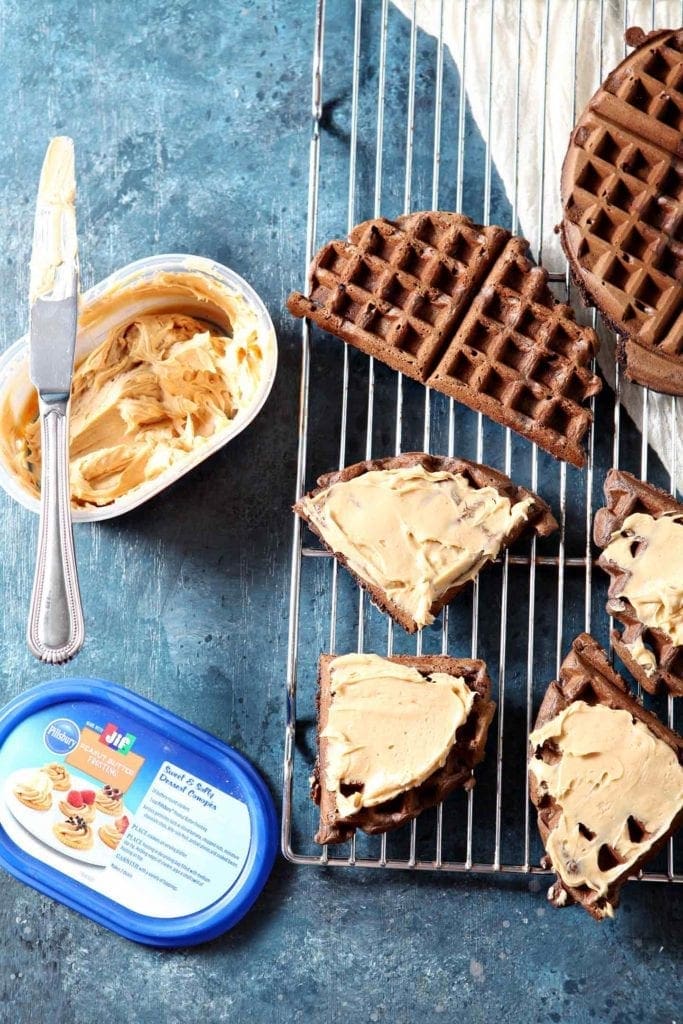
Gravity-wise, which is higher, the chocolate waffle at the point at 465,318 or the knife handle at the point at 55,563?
the chocolate waffle at the point at 465,318

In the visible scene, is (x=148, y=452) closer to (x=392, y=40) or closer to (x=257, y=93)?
(x=257, y=93)

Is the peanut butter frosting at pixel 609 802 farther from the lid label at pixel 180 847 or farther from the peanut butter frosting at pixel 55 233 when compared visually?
the peanut butter frosting at pixel 55 233

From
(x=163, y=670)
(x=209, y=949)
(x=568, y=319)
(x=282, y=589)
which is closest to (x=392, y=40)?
(x=568, y=319)

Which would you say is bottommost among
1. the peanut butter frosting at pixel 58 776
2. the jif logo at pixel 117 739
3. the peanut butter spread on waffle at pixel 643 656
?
the peanut butter frosting at pixel 58 776

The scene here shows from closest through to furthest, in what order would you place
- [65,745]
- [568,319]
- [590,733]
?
1. [590,733]
2. [568,319]
3. [65,745]

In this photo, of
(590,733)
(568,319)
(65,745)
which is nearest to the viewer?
(590,733)

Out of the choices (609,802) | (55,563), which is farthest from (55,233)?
(609,802)

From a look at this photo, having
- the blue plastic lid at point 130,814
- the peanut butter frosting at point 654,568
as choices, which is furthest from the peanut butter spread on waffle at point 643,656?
the blue plastic lid at point 130,814
